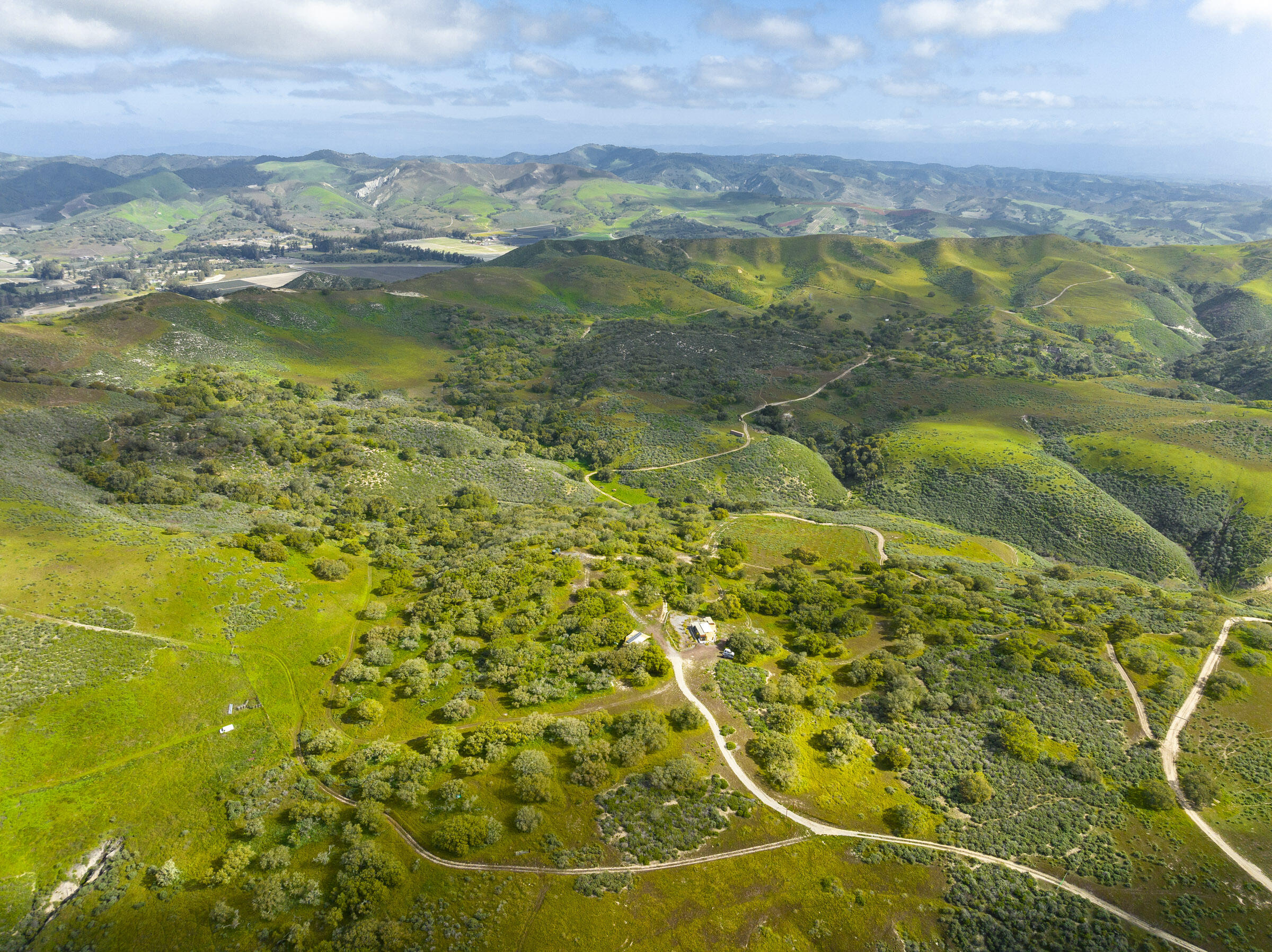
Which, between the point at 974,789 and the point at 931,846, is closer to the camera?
the point at 931,846

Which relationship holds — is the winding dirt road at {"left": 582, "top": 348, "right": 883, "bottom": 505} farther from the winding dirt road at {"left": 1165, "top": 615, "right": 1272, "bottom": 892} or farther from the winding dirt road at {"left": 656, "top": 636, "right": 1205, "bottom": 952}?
the winding dirt road at {"left": 656, "top": 636, "right": 1205, "bottom": 952}

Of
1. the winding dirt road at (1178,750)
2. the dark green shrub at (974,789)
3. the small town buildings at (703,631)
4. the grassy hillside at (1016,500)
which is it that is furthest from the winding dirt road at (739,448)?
the dark green shrub at (974,789)

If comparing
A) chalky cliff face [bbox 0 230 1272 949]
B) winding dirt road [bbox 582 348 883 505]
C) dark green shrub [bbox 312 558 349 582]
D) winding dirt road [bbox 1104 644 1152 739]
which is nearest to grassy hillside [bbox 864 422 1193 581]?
chalky cliff face [bbox 0 230 1272 949]

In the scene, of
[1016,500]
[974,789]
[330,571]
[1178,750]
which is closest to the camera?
[974,789]

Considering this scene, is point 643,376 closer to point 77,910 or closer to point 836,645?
point 836,645

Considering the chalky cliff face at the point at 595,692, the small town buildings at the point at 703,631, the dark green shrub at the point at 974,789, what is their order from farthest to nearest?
the small town buildings at the point at 703,631
the dark green shrub at the point at 974,789
the chalky cliff face at the point at 595,692

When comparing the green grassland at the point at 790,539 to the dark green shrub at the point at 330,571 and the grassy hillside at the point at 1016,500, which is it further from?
the dark green shrub at the point at 330,571

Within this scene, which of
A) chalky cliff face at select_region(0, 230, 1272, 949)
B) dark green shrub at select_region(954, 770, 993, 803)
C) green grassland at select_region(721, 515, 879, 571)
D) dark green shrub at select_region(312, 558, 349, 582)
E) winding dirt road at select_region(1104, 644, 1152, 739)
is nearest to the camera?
chalky cliff face at select_region(0, 230, 1272, 949)

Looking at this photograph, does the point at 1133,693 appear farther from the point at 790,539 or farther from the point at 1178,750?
the point at 790,539

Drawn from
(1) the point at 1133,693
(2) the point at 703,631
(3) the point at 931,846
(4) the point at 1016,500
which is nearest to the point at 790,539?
(2) the point at 703,631
